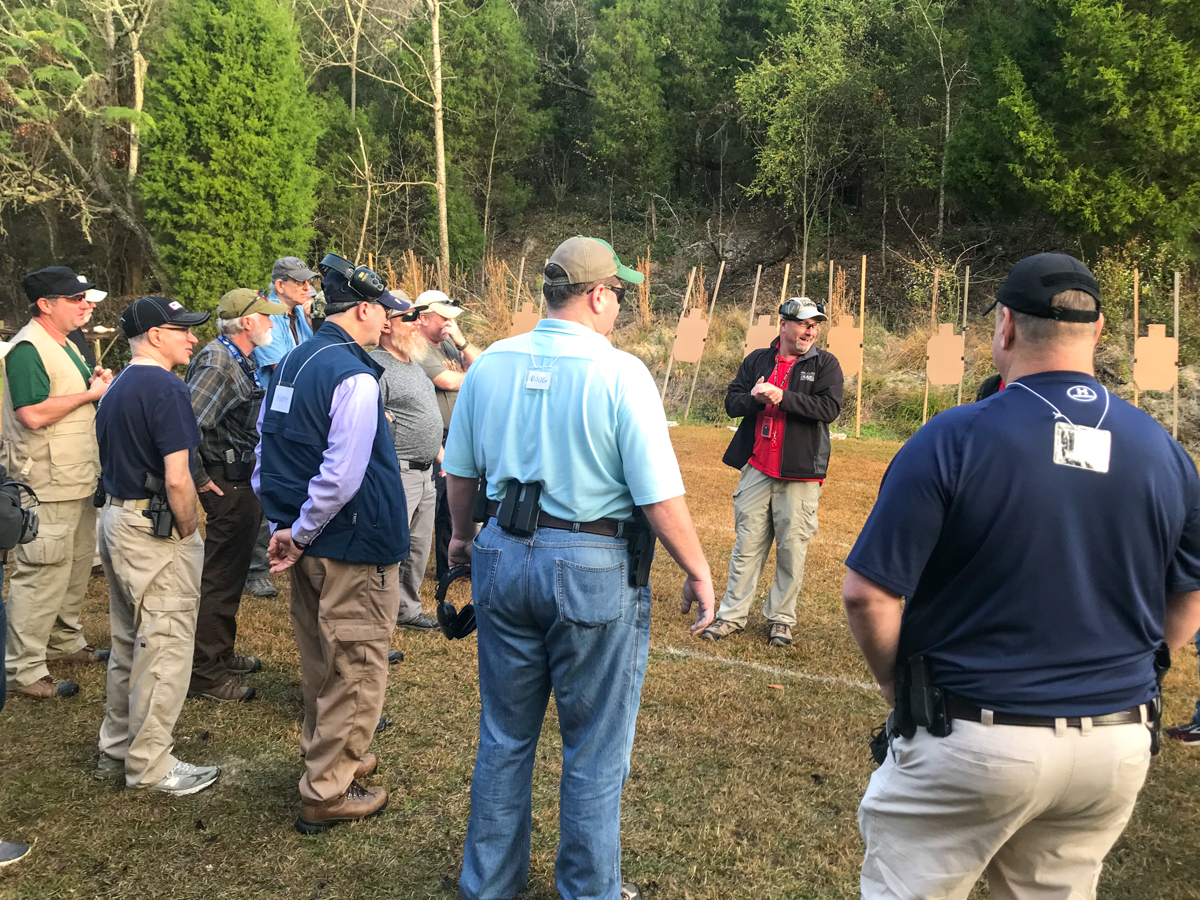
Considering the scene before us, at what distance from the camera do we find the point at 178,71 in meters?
19.4

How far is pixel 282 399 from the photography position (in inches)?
131

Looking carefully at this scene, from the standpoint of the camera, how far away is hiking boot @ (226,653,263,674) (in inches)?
187

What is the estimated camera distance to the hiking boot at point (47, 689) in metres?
4.38

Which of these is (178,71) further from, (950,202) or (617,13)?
(950,202)

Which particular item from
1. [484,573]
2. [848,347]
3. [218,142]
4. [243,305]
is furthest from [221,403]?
[218,142]

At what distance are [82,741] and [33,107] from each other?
2041cm

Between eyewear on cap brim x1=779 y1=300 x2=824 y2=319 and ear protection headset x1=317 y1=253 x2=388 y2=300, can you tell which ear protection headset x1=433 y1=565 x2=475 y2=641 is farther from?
eyewear on cap brim x1=779 y1=300 x2=824 y2=319

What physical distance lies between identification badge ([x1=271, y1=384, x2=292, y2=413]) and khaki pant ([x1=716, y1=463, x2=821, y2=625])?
298 cm

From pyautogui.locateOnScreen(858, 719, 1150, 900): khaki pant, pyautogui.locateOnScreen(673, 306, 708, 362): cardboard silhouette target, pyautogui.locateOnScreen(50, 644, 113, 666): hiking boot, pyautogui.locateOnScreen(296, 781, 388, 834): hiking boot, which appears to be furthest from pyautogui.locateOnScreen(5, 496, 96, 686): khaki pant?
pyautogui.locateOnScreen(673, 306, 708, 362): cardboard silhouette target

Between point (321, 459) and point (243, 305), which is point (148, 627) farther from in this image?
point (243, 305)

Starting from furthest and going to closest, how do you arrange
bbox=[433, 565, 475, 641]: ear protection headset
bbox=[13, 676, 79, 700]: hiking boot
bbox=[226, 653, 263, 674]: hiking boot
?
bbox=[226, 653, 263, 674]: hiking boot, bbox=[13, 676, 79, 700]: hiking boot, bbox=[433, 565, 475, 641]: ear protection headset

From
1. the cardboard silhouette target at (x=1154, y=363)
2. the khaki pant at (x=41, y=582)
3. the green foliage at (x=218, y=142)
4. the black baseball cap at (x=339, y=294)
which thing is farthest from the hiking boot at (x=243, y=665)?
the green foliage at (x=218, y=142)

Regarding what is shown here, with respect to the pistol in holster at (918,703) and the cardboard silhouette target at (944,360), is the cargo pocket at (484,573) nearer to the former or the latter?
the pistol in holster at (918,703)

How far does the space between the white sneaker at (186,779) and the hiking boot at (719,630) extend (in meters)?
2.89
